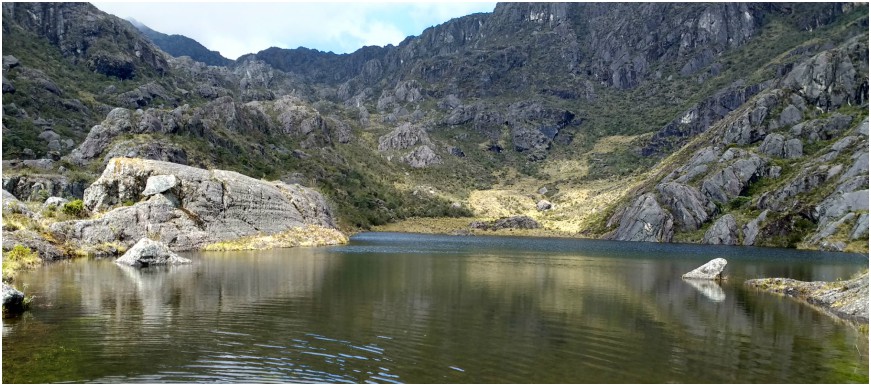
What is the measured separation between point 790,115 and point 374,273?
15558 cm

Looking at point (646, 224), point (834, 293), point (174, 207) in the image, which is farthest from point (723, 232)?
point (174, 207)

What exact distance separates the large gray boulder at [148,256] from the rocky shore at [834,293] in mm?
51606

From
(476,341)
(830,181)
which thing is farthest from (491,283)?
(830,181)

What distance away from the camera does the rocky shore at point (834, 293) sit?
3441 centimetres

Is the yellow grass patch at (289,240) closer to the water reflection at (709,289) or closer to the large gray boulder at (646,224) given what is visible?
the water reflection at (709,289)

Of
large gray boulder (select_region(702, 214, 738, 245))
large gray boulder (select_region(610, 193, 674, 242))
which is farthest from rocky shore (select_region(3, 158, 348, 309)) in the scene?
large gray boulder (select_region(702, 214, 738, 245))

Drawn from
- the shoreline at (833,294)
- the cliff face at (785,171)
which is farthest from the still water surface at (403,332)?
the cliff face at (785,171)

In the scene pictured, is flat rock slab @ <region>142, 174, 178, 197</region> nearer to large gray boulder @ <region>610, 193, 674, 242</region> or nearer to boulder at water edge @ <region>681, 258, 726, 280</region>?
boulder at water edge @ <region>681, 258, 726, 280</region>

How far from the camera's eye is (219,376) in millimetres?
17984

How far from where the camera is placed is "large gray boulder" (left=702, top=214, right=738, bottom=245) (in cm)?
12694

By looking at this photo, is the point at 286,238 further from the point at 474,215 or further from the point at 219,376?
the point at 474,215

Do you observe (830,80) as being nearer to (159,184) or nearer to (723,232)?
(723,232)

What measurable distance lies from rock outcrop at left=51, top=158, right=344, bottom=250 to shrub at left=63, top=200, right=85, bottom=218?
2.81 metres

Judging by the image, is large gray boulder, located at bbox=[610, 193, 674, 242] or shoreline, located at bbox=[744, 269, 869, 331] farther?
large gray boulder, located at bbox=[610, 193, 674, 242]
